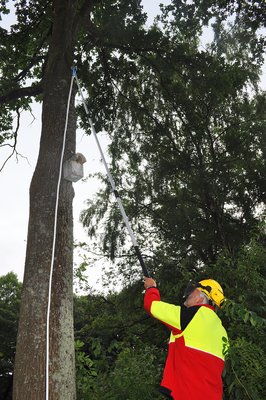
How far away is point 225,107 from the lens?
10852mm

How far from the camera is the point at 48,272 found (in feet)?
10.7

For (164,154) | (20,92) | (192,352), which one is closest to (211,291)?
(192,352)

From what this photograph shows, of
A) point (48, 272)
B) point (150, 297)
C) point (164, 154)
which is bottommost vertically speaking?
point (150, 297)

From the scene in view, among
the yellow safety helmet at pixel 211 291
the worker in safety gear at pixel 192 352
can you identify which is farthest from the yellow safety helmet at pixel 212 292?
the worker in safety gear at pixel 192 352

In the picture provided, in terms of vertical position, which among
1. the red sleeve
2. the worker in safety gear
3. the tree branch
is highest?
the tree branch

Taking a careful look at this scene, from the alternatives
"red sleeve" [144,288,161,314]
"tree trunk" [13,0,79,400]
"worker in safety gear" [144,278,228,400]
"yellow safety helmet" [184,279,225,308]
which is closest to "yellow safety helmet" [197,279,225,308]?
"yellow safety helmet" [184,279,225,308]

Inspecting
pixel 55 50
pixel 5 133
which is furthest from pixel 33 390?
pixel 5 133

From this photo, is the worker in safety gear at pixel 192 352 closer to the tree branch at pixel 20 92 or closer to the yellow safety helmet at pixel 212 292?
the yellow safety helmet at pixel 212 292

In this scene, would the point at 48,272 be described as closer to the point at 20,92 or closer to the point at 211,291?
the point at 211,291

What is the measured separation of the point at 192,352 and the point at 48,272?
1.43 meters

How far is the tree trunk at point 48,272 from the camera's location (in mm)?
2832

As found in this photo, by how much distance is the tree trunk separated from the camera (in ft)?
9.29

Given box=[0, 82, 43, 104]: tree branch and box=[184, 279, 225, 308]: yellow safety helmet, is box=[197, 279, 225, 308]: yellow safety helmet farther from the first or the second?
box=[0, 82, 43, 104]: tree branch

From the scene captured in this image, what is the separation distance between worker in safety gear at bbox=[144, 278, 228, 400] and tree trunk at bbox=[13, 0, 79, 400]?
2.70 feet
